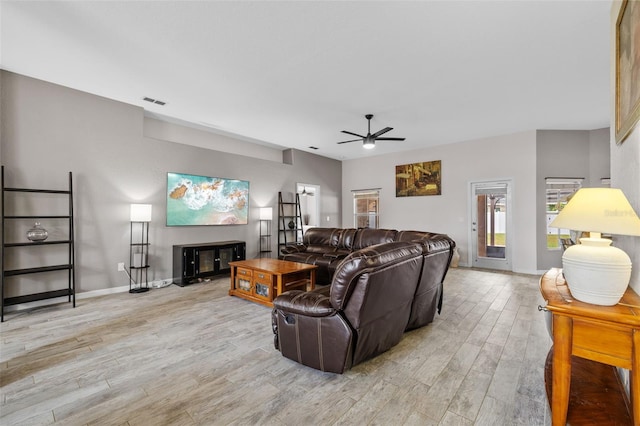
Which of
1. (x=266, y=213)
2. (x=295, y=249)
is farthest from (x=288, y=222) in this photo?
(x=295, y=249)

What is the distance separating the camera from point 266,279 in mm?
3754

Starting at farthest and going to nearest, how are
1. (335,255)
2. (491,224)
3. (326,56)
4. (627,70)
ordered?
1. (491,224)
2. (335,255)
3. (326,56)
4. (627,70)

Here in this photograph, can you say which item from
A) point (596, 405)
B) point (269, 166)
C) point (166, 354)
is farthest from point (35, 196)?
point (596, 405)

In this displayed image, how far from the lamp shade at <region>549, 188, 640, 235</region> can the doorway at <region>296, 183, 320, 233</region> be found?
6.40m

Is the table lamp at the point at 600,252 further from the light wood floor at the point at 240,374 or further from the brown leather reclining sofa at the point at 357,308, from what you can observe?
the brown leather reclining sofa at the point at 357,308

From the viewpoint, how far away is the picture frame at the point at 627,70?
4.58ft

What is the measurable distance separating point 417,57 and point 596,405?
317 cm

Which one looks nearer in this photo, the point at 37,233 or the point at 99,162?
the point at 37,233

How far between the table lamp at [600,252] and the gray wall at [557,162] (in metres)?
5.14

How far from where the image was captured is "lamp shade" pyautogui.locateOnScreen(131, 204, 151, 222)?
4.30 metres

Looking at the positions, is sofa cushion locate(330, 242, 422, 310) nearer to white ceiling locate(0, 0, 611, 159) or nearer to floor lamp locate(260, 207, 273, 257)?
white ceiling locate(0, 0, 611, 159)

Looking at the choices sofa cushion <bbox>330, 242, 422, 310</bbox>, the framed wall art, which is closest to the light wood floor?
sofa cushion <bbox>330, 242, 422, 310</bbox>

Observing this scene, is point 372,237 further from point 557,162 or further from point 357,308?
point 557,162

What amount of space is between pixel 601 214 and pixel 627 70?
912mm
